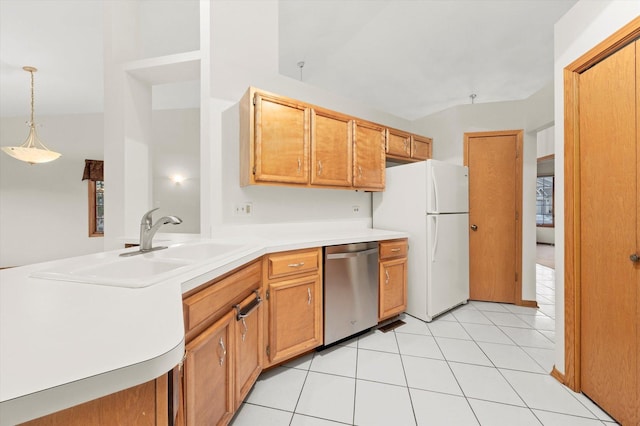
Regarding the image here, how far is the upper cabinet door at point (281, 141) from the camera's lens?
78.2 inches

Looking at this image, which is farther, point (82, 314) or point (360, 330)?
point (360, 330)

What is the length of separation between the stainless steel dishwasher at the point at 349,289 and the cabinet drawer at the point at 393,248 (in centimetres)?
12

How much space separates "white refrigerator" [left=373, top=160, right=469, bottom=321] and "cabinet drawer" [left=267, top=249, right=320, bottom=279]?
1.27 meters

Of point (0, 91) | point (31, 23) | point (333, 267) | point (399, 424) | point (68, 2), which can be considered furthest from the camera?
point (0, 91)

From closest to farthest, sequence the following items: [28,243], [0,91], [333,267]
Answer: [333,267] → [0,91] → [28,243]

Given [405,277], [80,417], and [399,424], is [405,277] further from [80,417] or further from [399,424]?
[80,417]

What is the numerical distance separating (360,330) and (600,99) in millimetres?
2176

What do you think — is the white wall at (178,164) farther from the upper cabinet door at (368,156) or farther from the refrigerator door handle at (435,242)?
the refrigerator door handle at (435,242)

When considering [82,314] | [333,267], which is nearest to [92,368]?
[82,314]

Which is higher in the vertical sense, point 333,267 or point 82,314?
point 82,314

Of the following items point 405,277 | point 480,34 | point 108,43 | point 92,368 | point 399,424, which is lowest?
point 399,424

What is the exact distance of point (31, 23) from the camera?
2561 millimetres

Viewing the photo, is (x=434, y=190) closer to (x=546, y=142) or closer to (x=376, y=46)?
(x=376, y=46)

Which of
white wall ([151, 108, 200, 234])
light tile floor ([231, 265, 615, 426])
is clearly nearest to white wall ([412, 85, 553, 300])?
light tile floor ([231, 265, 615, 426])
